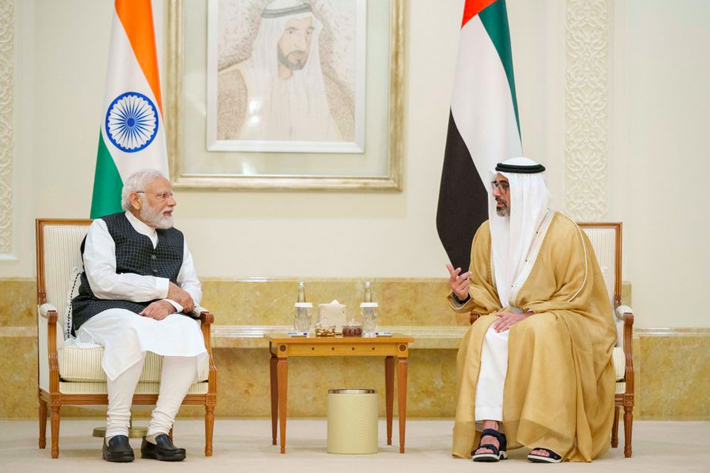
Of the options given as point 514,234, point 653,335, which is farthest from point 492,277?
point 653,335

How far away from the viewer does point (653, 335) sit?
698 centimetres

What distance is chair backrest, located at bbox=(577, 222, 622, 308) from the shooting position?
586 cm

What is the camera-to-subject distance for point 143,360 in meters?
4.88

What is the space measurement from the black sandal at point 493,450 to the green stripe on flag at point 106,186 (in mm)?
2528

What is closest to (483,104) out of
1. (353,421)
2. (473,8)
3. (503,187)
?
(473,8)

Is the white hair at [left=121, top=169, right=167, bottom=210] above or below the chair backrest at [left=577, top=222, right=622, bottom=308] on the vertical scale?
above

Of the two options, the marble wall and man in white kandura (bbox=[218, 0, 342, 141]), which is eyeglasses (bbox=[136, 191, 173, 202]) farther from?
man in white kandura (bbox=[218, 0, 342, 141])

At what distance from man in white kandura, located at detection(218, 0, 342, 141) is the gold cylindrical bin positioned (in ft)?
8.52

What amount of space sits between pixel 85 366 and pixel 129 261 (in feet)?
2.03

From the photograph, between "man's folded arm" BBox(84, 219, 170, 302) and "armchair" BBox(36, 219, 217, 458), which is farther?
"man's folded arm" BBox(84, 219, 170, 302)

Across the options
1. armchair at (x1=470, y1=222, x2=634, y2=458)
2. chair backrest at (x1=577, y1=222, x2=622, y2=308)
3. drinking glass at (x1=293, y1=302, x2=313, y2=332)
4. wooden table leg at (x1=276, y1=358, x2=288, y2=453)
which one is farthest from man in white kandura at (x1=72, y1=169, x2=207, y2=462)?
chair backrest at (x1=577, y1=222, x2=622, y2=308)

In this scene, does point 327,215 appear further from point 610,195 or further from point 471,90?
point 610,195

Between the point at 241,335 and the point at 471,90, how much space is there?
2164 millimetres

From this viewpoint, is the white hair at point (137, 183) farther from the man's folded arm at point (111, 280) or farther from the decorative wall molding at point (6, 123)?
the decorative wall molding at point (6, 123)
